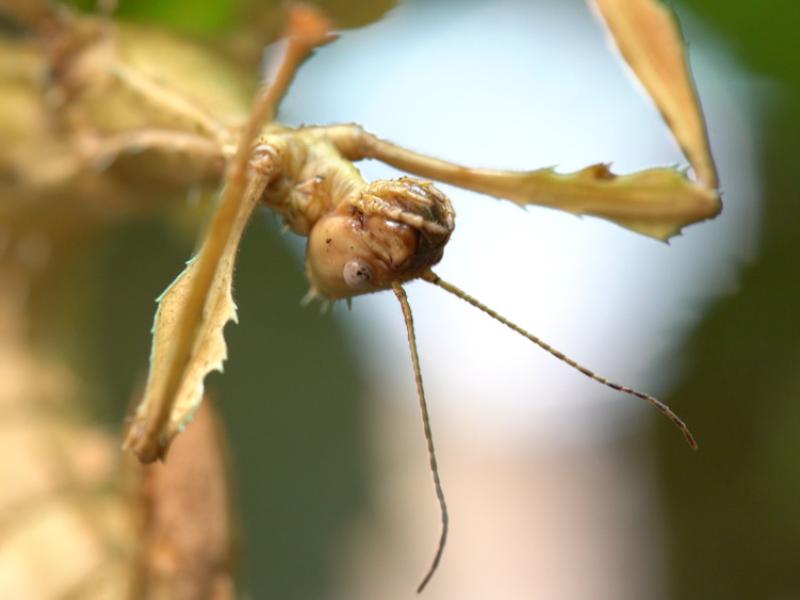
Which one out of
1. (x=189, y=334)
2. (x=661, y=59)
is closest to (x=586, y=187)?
(x=661, y=59)

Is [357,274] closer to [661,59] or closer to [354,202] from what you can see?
[354,202]

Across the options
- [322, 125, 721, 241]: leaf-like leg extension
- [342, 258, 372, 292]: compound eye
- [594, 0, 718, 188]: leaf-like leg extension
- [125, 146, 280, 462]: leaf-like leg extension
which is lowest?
[125, 146, 280, 462]: leaf-like leg extension

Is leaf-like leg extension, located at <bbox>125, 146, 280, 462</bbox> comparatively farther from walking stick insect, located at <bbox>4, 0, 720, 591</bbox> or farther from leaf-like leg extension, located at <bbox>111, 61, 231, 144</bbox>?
leaf-like leg extension, located at <bbox>111, 61, 231, 144</bbox>

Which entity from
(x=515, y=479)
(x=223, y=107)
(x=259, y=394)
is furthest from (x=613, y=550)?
(x=223, y=107)

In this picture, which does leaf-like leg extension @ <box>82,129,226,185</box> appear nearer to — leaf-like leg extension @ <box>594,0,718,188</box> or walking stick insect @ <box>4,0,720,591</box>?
walking stick insect @ <box>4,0,720,591</box>

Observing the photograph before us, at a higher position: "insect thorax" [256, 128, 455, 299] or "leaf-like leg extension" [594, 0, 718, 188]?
"leaf-like leg extension" [594, 0, 718, 188]

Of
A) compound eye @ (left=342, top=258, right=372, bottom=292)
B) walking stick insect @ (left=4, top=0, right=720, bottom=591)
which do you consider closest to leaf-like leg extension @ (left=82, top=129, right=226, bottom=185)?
walking stick insect @ (left=4, top=0, right=720, bottom=591)

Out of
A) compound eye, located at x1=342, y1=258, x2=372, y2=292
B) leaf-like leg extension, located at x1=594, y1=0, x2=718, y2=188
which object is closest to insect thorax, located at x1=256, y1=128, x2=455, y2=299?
compound eye, located at x1=342, y1=258, x2=372, y2=292

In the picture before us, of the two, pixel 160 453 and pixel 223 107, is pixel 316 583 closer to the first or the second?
pixel 223 107

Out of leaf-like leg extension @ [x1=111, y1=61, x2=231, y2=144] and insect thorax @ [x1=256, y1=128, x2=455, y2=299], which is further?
leaf-like leg extension @ [x1=111, y1=61, x2=231, y2=144]
